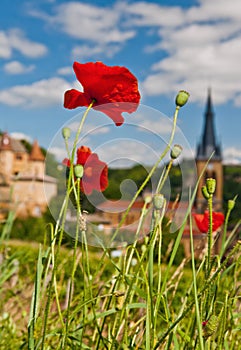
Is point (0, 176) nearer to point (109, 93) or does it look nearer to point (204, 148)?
point (109, 93)

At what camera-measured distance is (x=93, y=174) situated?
1.10m

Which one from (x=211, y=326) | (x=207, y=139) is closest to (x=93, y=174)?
(x=211, y=326)

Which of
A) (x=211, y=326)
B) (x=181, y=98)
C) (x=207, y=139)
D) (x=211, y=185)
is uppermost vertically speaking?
(x=207, y=139)

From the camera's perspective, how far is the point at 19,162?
4141 centimetres

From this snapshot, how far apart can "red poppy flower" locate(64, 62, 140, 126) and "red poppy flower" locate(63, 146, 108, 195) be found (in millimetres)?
107

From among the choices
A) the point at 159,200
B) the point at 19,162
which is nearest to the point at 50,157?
the point at 159,200

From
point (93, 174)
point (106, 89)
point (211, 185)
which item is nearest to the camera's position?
point (211, 185)

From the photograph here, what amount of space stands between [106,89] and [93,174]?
Result: 0.21 m

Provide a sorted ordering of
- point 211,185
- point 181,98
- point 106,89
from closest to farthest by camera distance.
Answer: point 211,185
point 181,98
point 106,89

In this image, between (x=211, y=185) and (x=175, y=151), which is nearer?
(x=211, y=185)

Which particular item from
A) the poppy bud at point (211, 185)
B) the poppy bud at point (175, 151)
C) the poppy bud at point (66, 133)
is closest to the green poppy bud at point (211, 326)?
the poppy bud at point (211, 185)

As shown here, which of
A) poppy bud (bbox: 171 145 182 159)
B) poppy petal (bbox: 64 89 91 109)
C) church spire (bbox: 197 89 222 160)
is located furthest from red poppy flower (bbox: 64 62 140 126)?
church spire (bbox: 197 89 222 160)

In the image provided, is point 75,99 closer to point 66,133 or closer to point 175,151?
point 66,133

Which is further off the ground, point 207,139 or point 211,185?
point 207,139
